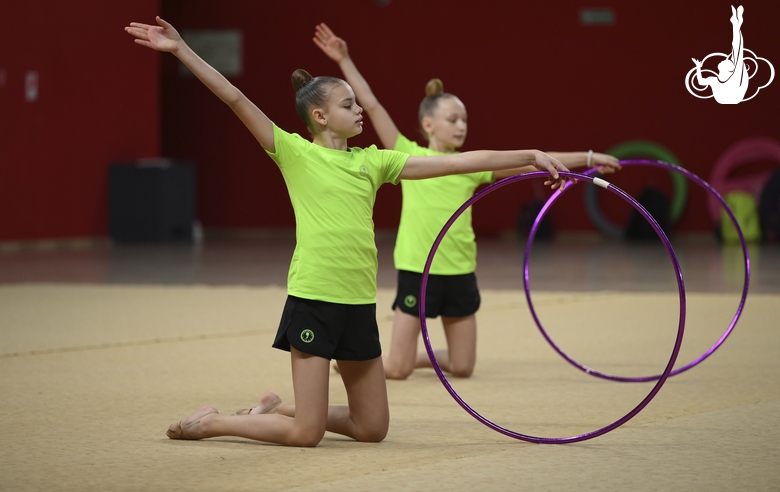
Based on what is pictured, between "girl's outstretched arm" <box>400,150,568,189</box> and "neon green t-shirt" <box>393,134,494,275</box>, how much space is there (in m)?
1.20

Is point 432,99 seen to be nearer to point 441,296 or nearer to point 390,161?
point 441,296

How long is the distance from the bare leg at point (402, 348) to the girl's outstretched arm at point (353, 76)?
2.79 ft

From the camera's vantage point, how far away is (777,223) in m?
11.6

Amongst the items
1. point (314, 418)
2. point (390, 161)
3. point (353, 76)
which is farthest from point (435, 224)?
point (314, 418)

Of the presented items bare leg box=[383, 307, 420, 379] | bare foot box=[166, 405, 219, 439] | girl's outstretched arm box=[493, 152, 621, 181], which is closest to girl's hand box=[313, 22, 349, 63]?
girl's outstretched arm box=[493, 152, 621, 181]

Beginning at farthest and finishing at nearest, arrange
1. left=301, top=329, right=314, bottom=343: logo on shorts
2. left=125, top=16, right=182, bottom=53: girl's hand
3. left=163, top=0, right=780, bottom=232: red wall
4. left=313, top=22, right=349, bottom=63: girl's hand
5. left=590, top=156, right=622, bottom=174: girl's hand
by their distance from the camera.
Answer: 1. left=163, top=0, right=780, bottom=232: red wall
2. left=313, top=22, right=349, bottom=63: girl's hand
3. left=590, top=156, right=622, bottom=174: girl's hand
4. left=301, top=329, right=314, bottom=343: logo on shorts
5. left=125, top=16, right=182, bottom=53: girl's hand

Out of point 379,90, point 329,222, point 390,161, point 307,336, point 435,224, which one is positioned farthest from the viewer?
point 379,90

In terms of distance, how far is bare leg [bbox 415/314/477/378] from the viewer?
4.55 meters

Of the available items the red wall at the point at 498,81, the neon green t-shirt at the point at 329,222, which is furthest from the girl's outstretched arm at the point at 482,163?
the red wall at the point at 498,81

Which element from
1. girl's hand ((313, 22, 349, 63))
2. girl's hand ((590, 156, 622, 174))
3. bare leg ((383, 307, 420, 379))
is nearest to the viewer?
girl's hand ((590, 156, 622, 174))

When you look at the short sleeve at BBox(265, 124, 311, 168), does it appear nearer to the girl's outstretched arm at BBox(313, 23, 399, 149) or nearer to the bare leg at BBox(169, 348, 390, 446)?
the bare leg at BBox(169, 348, 390, 446)

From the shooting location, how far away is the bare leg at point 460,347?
4555mm

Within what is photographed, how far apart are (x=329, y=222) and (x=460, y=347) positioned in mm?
1480

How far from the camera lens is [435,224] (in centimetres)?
466
